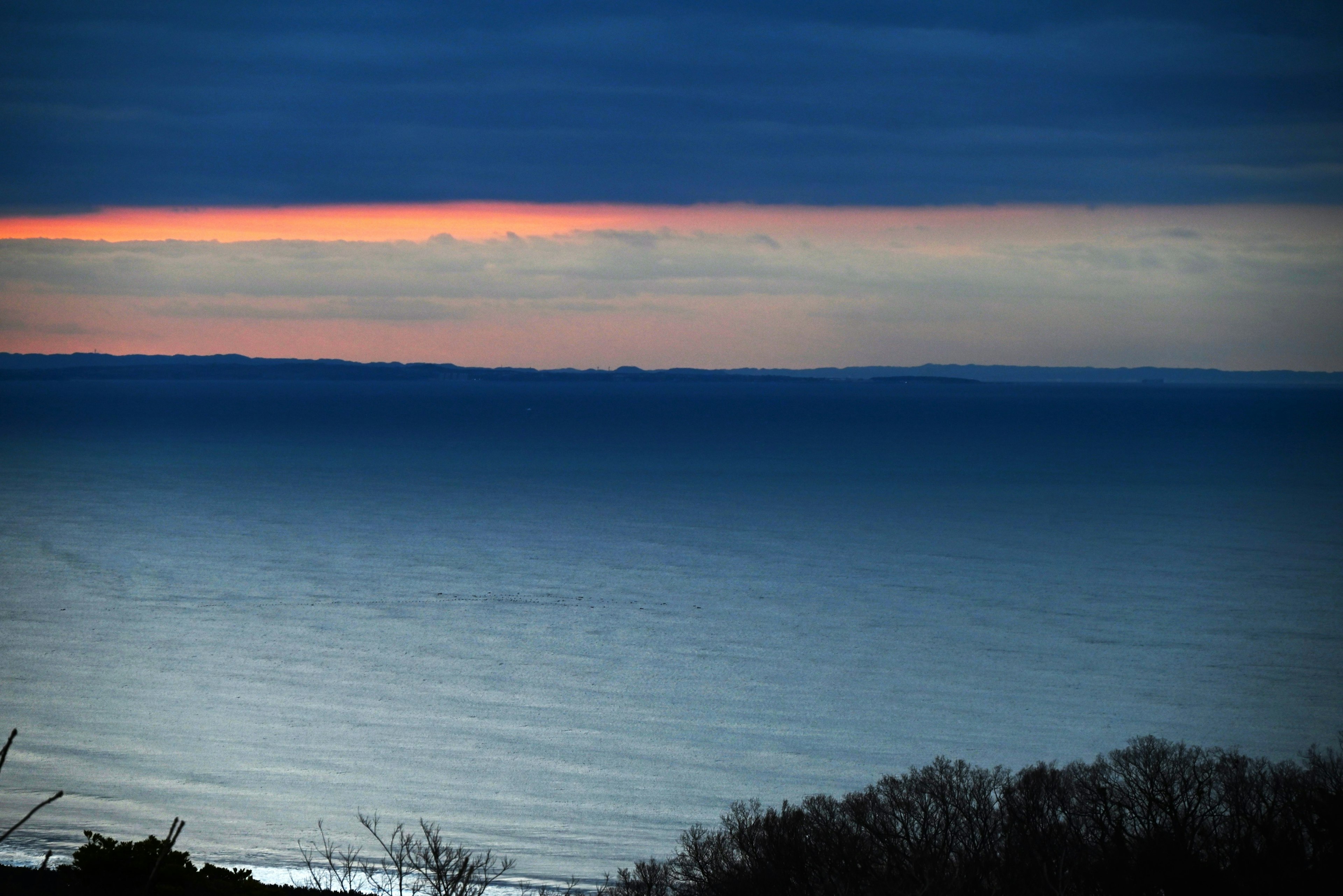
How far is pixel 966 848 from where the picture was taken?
25359 millimetres

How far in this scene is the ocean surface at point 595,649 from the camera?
1457 inches

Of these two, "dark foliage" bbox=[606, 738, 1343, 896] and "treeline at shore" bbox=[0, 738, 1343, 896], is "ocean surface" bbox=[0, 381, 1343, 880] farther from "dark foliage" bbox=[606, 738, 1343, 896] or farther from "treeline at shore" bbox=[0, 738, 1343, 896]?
"dark foliage" bbox=[606, 738, 1343, 896]

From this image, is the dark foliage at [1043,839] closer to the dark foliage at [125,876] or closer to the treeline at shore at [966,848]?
the treeline at shore at [966,848]

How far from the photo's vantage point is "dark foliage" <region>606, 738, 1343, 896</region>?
2195 centimetres

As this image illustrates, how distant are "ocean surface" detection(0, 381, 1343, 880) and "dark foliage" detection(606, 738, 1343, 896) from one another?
652cm

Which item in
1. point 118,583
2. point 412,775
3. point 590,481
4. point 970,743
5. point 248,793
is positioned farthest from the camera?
point 590,481

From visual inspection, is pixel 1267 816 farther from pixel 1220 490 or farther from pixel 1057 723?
pixel 1220 490

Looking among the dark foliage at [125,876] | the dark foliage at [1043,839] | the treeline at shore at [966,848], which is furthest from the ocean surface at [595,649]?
the dark foliage at [125,876]

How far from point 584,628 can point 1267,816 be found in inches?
1431

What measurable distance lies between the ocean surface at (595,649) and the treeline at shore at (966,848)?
14.2 feet

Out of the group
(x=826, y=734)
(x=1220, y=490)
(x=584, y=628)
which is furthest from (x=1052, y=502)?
(x=826, y=734)

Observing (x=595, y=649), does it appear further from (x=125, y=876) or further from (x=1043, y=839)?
(x=125, y=876)

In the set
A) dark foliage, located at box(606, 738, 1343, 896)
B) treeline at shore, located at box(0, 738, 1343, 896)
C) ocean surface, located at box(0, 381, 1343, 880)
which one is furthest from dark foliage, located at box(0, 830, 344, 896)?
ocean surface, located at box(0, 381, 1343, 880)

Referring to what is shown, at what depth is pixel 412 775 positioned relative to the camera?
38.6 m
